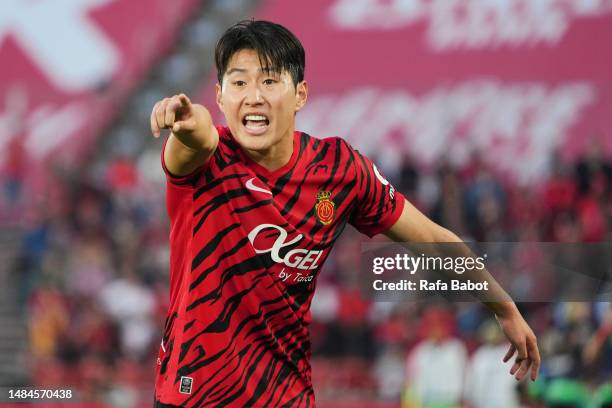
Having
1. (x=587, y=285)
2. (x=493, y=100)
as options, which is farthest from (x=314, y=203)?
(x=493, y=100)

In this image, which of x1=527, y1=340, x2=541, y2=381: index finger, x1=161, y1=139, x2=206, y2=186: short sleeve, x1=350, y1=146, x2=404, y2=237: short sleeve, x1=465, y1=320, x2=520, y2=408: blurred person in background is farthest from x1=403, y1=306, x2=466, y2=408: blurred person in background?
x1=161, y1=139, x2=206, y2=186: short sleeve

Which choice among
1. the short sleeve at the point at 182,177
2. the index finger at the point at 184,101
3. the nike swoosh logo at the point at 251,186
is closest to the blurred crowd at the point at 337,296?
the nike swoosh logo at the point at 251,186

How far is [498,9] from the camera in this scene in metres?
17.7

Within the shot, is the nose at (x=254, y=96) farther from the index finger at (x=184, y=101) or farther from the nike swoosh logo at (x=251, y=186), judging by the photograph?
the index finger at (x=184, y=101)

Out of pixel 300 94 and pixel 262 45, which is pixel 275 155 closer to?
pixel 300 94

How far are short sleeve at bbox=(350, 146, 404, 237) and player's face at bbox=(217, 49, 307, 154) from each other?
502 mm

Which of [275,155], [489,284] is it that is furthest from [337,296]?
[275,155]

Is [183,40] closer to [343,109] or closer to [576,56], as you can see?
[343,109]

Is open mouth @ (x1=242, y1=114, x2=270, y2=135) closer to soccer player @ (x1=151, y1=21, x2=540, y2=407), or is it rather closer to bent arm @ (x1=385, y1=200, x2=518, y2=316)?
soccer player @ (x1=151, y1=21, x2=540, y2=407)

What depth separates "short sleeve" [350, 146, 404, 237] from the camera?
4680mm

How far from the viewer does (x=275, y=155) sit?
443 cm

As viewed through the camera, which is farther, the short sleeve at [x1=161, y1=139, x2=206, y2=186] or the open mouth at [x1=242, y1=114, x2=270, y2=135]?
the open mouth at [x1=242, y1=114, x2=270, y2=135]

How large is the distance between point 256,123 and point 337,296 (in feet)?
33.6

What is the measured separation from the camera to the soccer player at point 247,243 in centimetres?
421
